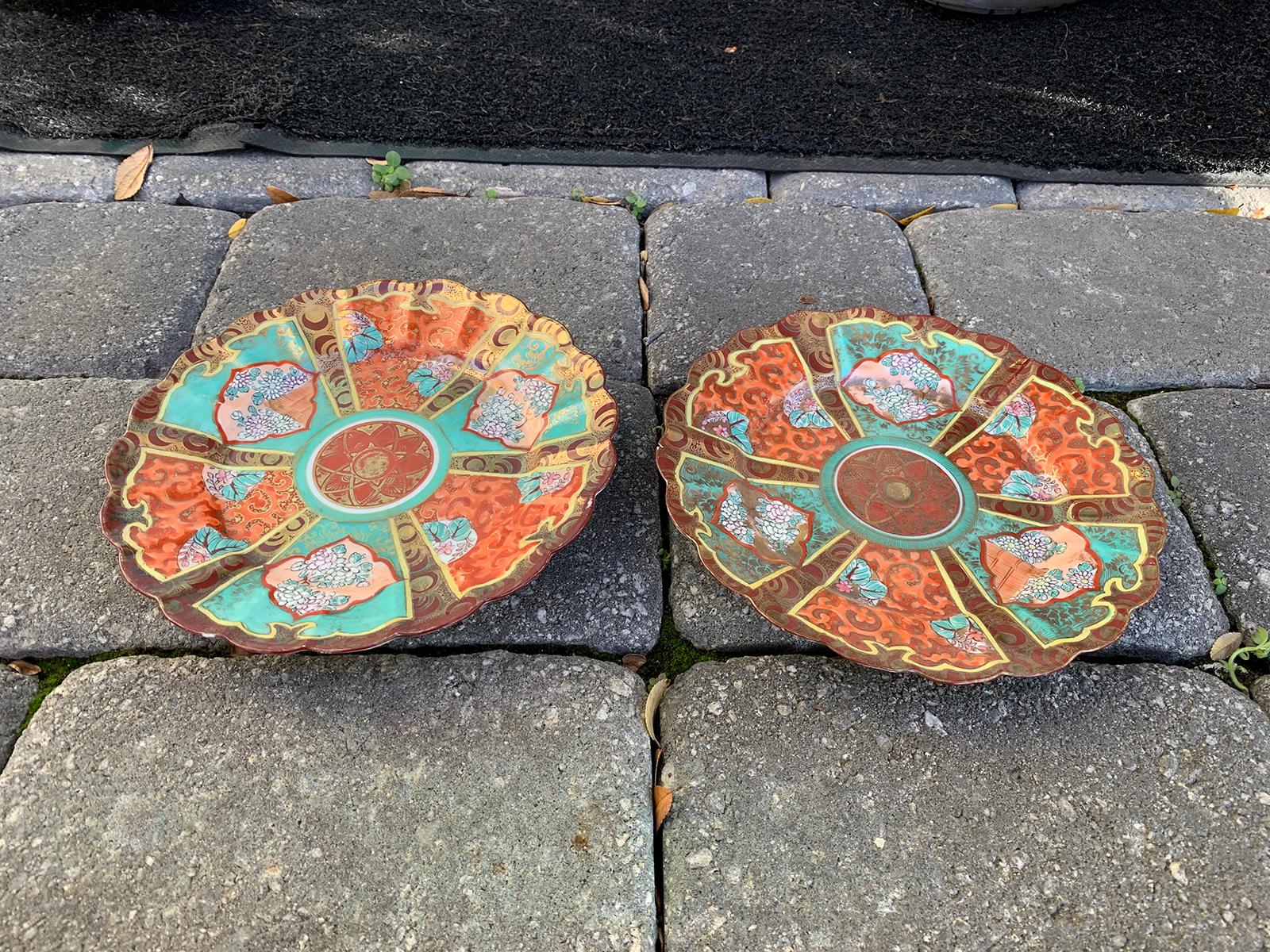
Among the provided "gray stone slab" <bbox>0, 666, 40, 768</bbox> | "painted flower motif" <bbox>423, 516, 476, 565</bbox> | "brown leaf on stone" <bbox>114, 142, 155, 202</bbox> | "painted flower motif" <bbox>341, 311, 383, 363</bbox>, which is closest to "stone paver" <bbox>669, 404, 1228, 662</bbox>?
"painted flower motif" <bbox>423, 516, 476, 565</bbox>

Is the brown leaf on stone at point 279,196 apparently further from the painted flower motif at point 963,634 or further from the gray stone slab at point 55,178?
the painted flower motif at point 963,634

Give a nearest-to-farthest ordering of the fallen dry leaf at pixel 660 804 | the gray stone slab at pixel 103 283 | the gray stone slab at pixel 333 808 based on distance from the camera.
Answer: the gray stone slab at pixel 333 808 → the fallen dry leaf at pixel 660 804 → the gray stone slab at pixel 103 283

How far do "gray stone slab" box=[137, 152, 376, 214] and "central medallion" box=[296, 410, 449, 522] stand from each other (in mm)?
981

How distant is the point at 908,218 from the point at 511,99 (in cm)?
121

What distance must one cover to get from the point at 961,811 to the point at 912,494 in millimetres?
526

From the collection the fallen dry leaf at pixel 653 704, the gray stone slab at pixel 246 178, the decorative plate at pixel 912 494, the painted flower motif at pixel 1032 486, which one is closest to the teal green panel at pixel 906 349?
the decorative plate at pixel 912 494

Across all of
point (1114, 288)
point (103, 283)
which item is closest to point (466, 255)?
point (103, 283)

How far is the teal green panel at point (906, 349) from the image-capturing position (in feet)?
5.24

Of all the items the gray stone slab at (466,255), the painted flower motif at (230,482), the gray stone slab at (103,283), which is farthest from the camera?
the gray stone slab at (466,255)

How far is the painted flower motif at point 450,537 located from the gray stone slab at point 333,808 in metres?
0.17

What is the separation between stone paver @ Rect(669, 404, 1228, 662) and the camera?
140cm

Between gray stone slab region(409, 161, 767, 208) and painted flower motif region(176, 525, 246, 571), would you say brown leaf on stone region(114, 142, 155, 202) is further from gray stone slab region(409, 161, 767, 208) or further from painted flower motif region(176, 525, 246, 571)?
painted flower motif region(176, 525, 246, 571)

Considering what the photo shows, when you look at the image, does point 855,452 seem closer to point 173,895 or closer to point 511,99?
point 173,895

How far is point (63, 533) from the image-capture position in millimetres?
1475
